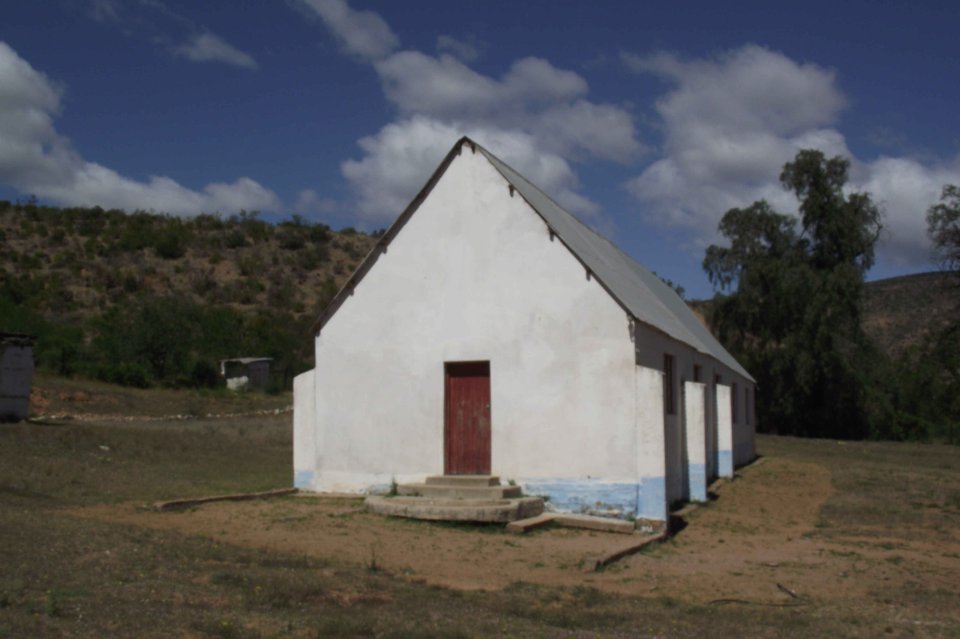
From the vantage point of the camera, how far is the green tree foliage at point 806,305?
37.3m

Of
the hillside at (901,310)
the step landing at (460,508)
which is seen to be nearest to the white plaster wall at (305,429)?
the step landing at (460,508)

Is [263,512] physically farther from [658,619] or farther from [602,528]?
[658,619]

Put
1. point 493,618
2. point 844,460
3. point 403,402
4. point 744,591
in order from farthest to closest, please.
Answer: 1. point 844,460
2. point 403,402
3. point 744,591
4. point 493,618

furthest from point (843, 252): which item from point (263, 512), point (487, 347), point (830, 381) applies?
point (263, 512)

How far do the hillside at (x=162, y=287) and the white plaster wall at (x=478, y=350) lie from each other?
22916mm

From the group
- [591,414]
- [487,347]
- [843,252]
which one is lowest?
[591,414]

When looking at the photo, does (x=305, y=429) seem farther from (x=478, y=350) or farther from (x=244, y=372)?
(x=244, y=372)

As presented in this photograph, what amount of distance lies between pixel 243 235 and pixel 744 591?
64.0m

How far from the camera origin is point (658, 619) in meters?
7.87

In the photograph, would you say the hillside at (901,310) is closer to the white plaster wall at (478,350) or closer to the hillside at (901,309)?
the hillside at (901,309)

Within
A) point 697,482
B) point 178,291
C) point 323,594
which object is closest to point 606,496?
point 697,482

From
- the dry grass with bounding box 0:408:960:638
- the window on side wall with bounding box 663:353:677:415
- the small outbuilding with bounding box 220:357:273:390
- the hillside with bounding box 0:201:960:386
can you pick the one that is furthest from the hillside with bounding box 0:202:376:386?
the window on side wall with bounding box 663:353:677:415

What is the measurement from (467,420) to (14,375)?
13215 millimetres

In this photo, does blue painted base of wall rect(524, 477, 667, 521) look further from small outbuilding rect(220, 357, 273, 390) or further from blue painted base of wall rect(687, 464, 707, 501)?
small outbuilding rect(220, 357, 273, 390)
